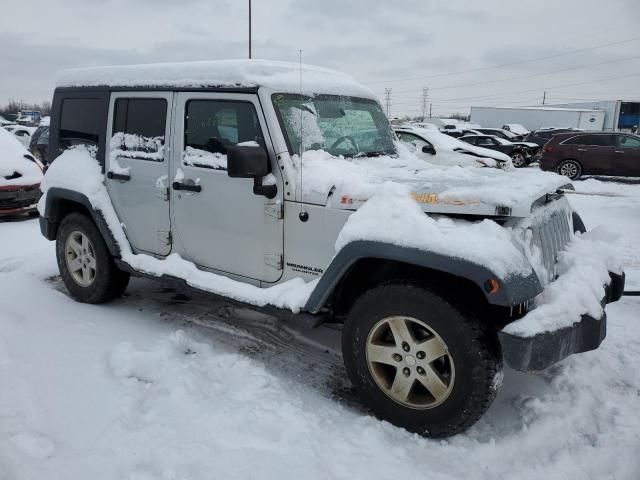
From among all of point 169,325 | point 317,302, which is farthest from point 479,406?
point 169,325

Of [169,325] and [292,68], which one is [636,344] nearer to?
[292,68]

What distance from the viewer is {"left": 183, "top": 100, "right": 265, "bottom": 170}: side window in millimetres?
3656

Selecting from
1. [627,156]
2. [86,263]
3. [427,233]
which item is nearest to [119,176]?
[86,263]

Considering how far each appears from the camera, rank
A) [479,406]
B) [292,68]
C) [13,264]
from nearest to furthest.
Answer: [479,406], [292,68], [13,264]

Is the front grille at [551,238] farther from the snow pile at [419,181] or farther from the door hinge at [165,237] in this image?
the door hinge at [165,237]

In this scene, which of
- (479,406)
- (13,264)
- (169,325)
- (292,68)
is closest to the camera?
(479,406)

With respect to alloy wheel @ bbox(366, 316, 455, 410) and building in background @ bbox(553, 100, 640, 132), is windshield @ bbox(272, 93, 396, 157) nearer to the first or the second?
alloy wheel @ bbox(366, 316, 455, 410)

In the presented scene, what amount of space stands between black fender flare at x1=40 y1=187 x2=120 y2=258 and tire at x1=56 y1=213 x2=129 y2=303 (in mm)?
122

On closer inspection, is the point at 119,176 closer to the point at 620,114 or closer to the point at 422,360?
the point at 422,360

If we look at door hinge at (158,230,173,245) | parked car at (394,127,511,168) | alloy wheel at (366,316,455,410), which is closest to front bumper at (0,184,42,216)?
door hinge at (158,230,173,245)

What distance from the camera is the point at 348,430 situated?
3.00 meters

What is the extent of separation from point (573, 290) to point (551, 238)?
0.42 metres

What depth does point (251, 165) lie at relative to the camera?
3.24 m

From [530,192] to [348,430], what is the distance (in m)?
1.67
